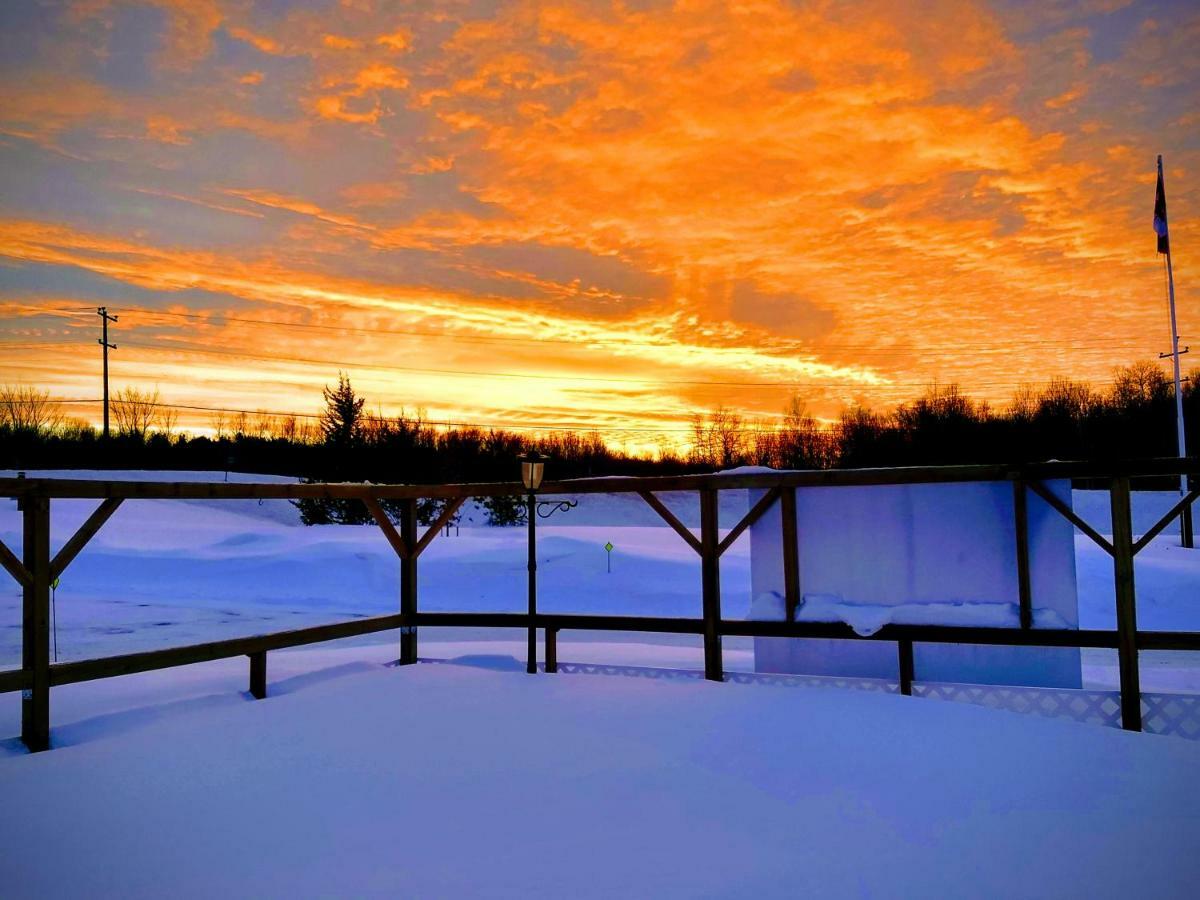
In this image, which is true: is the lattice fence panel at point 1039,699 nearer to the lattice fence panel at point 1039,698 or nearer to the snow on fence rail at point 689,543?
the lattice fence panel at point 1039,698

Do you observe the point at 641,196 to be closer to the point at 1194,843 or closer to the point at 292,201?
the point at 292,201

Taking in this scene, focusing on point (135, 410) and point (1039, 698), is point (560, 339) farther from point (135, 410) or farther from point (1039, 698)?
point (135, 410)

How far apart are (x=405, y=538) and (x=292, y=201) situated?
25.3 feet

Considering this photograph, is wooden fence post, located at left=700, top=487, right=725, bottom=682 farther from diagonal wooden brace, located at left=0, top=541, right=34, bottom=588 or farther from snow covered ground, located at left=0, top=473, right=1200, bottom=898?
diagonal wooden brace, located at left=0, top=541, right=34, bottom=588

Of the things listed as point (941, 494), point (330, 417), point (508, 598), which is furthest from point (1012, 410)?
point (941, 494)

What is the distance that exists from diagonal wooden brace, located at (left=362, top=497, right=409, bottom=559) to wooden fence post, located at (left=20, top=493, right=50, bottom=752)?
131 inches

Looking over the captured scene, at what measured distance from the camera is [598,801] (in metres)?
5.34

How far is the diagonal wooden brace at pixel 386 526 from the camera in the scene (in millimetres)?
9867

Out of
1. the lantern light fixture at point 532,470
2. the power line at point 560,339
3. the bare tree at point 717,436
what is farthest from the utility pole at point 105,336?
the lantern light fixture at point 532,470

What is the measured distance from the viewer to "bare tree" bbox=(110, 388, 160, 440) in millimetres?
60406

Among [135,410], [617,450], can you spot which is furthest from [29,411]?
[617,450]

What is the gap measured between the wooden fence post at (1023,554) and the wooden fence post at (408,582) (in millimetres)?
6890

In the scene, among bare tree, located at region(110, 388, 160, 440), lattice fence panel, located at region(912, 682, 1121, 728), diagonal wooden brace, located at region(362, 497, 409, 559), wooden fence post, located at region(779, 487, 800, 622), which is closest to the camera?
lattice fence panel, located at region(912, 682, 1121, 728)

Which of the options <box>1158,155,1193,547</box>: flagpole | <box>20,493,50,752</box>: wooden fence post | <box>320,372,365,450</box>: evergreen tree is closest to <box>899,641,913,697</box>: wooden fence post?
<box>20,493,50,752</box>: wooden fence post
